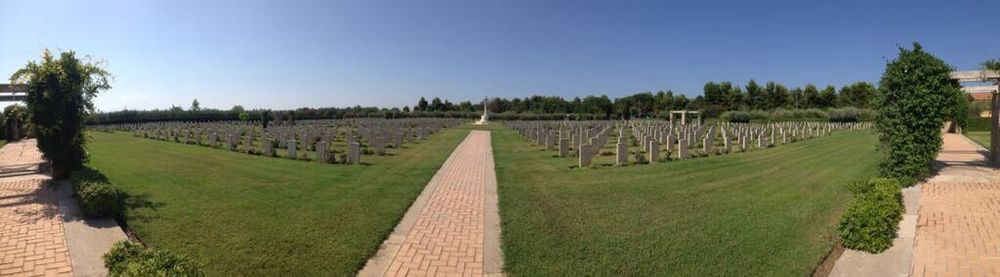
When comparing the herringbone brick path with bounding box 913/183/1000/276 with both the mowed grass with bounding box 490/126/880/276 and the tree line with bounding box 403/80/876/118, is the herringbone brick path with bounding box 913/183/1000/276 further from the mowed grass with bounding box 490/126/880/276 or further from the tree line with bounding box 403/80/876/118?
the tree line with bounding box 403/80/876/118

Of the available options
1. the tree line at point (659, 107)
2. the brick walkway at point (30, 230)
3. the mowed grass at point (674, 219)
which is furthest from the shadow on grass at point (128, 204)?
the tree line at point (659, 107)

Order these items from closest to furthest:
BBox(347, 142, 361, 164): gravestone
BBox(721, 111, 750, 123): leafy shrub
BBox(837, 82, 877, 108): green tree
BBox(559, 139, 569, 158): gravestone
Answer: BBox(347, 142, 361, 164): gravestone → BBox(559, 139, 569, 158): gravestone → BBox(721, 111, 750, 123): leafy shrub → BBox(837, 82, 877, 108): green tree

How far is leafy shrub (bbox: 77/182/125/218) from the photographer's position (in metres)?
7.62

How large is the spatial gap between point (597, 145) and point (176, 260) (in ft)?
58.2

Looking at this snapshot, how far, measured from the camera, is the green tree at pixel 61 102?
10141 mm

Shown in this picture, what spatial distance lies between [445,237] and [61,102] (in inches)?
357

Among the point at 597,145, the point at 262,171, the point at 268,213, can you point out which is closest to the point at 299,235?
the point at 268,213

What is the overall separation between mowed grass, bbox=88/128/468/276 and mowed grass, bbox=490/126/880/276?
2129mm

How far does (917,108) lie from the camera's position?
11.2 meters

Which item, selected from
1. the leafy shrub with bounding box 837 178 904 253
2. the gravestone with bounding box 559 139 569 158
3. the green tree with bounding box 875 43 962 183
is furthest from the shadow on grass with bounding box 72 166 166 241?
the green tree with bounding box 875 43 962 183

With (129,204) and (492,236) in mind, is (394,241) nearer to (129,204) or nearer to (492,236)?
(492,236)

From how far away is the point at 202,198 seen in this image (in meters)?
9.15

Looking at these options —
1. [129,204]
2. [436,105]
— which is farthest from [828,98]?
[129,204]

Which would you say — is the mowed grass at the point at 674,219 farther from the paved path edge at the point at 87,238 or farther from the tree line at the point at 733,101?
the tree line at the point at 733,101
